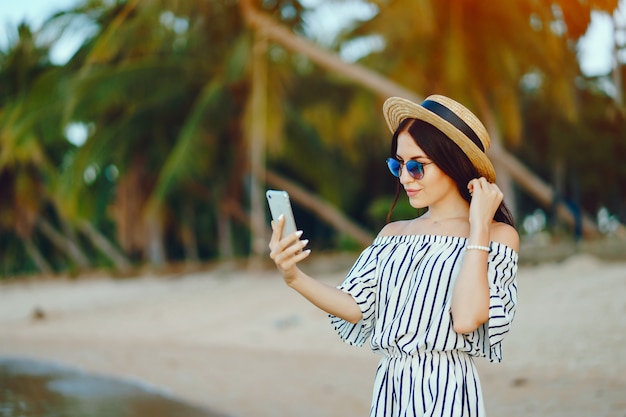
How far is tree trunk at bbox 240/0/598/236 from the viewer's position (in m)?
11.8

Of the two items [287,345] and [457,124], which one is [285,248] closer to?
[457,124]

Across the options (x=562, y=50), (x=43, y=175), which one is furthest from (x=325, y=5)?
(x=43, y=175)

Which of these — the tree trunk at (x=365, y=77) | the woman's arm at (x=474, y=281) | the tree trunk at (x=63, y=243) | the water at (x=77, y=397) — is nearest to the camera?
the woman's arm at (x=474, y=281)

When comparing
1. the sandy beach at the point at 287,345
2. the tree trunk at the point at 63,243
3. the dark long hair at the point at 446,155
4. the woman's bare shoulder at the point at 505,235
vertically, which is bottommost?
the tree trunk at the point at 63,243

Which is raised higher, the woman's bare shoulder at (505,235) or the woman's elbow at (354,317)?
the woman's bare shoulder at (505,235)

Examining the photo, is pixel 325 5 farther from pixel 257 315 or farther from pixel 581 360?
pixel 581 360

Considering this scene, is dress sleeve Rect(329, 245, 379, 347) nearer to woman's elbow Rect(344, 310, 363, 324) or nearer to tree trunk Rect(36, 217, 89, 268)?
woman's elbow Rect(344, 310, 363, 324)

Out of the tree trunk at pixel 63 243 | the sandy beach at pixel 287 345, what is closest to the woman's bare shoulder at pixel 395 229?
the sandy beach at pixel 287 345

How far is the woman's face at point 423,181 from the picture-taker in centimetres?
216

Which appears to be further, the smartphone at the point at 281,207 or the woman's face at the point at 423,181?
the woman's face at the point at 423,181

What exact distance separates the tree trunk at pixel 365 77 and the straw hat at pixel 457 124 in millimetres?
9306

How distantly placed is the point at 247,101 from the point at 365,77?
371 cm

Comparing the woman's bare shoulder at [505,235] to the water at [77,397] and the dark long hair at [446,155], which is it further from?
the water at [77,397]

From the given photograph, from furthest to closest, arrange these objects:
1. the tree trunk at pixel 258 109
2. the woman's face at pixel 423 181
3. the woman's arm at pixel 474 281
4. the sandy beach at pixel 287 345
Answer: the tree trunk at pixel 258 109
the sandy beach at pixel 287 345
the woman's face at pixel 423 181
the woman's arm at pixel 474 281
